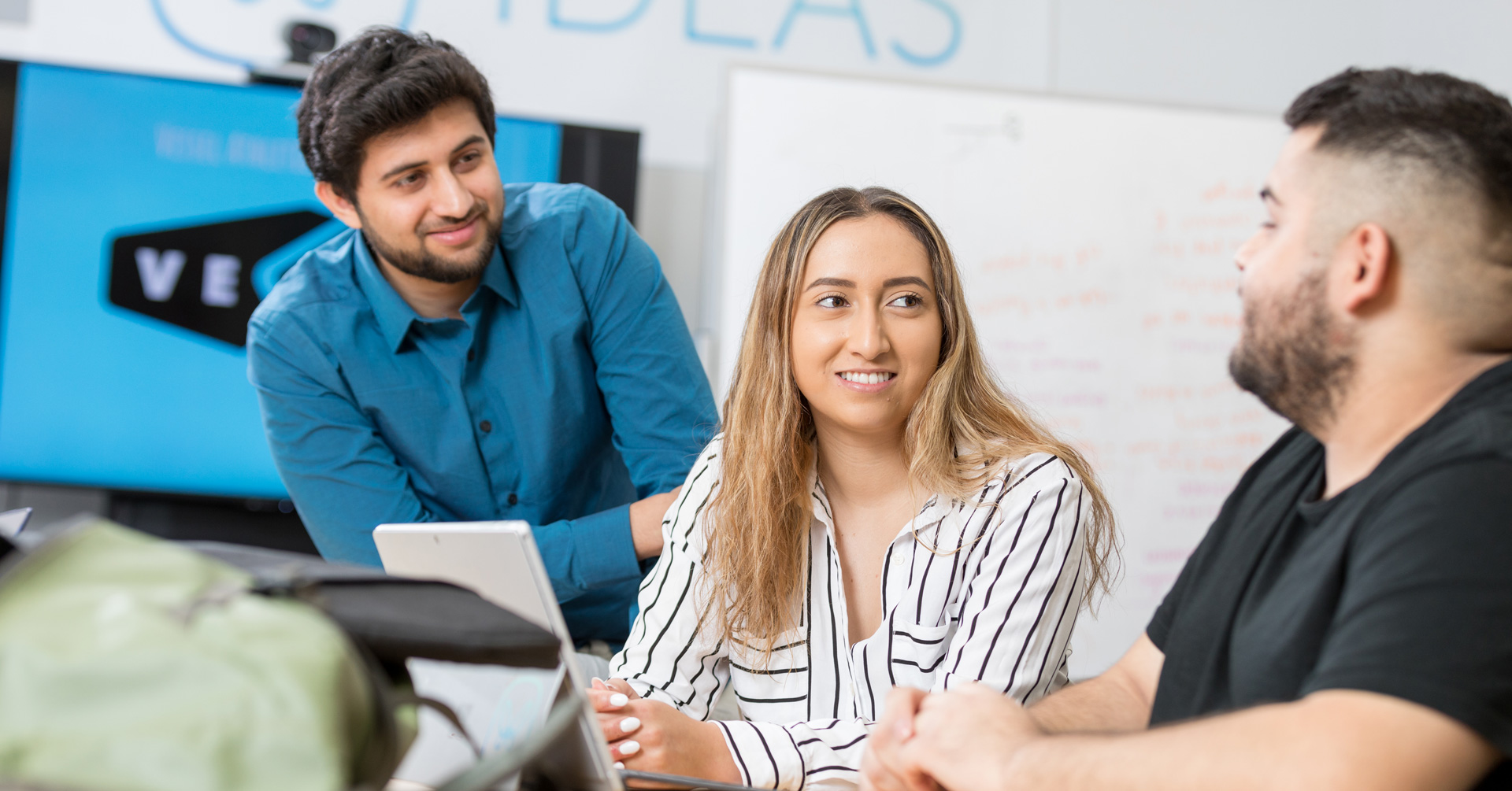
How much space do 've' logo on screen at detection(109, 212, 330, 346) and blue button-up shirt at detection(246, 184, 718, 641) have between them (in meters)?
0.89

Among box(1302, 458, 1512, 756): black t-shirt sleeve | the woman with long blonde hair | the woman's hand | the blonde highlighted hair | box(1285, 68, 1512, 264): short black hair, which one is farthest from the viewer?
the blonde highlighted hair

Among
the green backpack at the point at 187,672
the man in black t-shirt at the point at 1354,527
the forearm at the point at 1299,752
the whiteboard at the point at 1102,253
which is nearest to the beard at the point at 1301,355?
the man in black t-shirt at the point at 1354,527

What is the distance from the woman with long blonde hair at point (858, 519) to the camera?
4.14 feet

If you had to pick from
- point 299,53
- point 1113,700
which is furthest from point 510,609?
point 299,53

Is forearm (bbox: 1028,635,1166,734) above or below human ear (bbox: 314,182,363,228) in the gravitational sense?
below

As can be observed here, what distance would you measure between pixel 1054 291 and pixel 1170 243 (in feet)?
1.18

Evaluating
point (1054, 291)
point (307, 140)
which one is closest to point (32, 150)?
point (307, 140)

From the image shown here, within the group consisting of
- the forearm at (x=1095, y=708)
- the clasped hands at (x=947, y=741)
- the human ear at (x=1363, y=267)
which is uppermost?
the human ear at (x=1363, y=267)

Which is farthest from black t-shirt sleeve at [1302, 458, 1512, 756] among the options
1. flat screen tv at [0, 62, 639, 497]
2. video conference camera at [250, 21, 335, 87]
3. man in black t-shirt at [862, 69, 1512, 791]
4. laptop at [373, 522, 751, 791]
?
video conference camera at [250, 21, 335, 87]

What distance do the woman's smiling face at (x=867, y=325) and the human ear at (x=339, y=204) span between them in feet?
2.74

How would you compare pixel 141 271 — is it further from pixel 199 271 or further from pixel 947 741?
pixel 947 741

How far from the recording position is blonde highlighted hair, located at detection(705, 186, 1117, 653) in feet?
4.53

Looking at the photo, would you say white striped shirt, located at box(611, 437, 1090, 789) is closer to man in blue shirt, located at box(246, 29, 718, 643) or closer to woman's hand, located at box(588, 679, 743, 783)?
woman's hand, located at box(588, 679, 743, 783)

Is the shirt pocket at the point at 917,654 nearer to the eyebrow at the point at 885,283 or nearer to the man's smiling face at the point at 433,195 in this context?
the eyebrow at the point at 885,283
